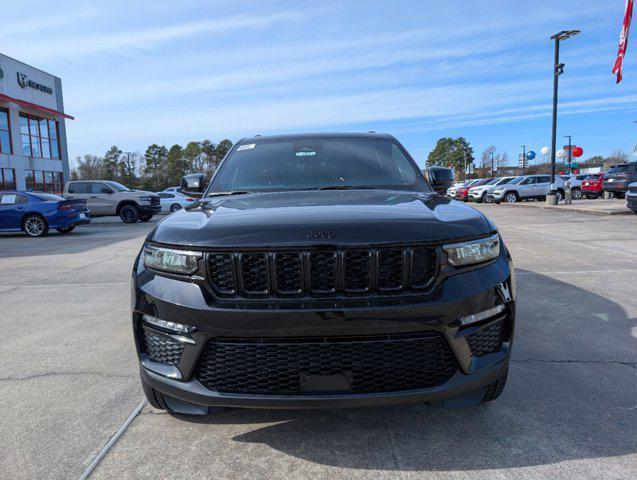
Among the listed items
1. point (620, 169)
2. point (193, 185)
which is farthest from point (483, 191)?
point (193, 185)

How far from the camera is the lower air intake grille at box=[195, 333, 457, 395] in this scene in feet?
6.47

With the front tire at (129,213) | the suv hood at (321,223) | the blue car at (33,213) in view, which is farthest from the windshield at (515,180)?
the suv hood at (321,223)

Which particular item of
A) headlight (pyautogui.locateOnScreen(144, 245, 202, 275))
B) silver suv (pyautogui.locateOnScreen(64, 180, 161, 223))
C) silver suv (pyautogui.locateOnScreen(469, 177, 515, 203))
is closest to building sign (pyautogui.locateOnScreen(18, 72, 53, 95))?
silver suv (pyautogui.locateOnScreen(64, 180, 161, 223))

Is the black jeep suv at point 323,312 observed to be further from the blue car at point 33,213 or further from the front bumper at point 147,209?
the front bumper at point 147,209

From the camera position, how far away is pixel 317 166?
3523mm

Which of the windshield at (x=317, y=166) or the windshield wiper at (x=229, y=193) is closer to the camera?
the windshield wiper at (x=229, y=193)

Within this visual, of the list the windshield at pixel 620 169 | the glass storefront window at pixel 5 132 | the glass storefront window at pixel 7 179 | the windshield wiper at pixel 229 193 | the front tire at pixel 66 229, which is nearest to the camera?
the windshield wiper at pixel 229 193

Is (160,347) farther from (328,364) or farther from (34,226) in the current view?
(34,226)

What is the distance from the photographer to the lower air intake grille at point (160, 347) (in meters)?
2.09

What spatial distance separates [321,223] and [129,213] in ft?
63.7

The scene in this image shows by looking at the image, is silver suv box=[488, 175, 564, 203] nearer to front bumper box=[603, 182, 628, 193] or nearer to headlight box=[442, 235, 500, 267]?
front bumper box=[603, 182, 628, 193]

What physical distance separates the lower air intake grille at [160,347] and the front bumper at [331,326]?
30 millimetres

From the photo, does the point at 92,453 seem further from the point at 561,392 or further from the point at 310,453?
the point at 561,392

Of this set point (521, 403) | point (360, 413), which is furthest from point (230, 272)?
point (521, 403)
